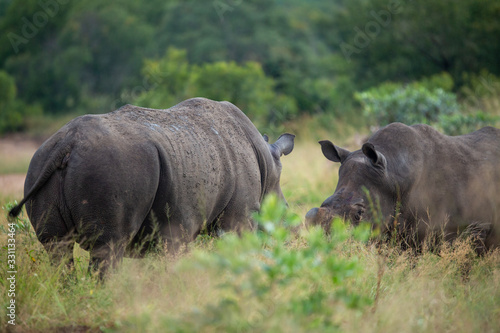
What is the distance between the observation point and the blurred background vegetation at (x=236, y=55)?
19375mm

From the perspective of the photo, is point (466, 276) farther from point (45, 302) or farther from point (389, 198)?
point (45, 302)

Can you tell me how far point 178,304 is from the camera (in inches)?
144

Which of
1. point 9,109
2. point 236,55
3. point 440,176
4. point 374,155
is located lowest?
point 9,109

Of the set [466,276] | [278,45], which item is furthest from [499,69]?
[466,276]

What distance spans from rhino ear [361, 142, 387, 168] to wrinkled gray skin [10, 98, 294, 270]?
42.2 inches

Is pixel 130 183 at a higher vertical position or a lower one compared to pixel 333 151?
higher

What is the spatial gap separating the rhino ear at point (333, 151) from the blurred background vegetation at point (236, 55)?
391 inches

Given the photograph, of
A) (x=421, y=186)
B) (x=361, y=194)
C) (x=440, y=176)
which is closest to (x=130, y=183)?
(x=361, y=194)

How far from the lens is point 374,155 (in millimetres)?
Result: 5055

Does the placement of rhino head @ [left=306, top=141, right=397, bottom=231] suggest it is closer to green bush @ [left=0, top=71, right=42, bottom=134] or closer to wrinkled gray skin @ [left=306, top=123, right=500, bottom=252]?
wrinkled gray skin @ [left=306, top=123, right=500, bottom=252]

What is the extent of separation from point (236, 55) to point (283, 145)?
26.2 m

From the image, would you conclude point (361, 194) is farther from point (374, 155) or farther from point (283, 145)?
point (283, 145)

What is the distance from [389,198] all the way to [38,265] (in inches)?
114

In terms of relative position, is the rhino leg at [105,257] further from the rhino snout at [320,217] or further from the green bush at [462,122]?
the green bush at [462,122]
